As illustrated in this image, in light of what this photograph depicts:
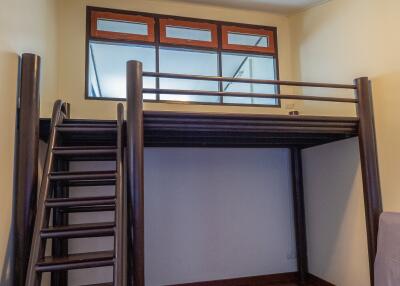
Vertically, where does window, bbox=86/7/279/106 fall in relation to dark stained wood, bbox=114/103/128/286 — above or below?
above

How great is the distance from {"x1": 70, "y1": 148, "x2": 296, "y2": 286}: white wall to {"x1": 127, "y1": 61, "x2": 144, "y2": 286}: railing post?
152 cm

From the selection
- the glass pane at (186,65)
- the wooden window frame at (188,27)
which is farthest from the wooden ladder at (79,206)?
the wooden window frame at (188,27)

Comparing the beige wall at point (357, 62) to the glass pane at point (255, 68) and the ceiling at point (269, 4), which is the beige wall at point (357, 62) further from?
the glass pane at point (255, 68)

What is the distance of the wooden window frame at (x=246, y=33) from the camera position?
4.70 metres

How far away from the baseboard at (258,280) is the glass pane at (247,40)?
3.26 m

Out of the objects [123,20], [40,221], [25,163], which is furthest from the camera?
[123,20]

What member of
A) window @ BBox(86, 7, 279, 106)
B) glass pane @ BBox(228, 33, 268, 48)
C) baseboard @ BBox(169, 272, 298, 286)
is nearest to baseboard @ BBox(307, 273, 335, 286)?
baseboard @ BBox(169, 272, 298, 286)

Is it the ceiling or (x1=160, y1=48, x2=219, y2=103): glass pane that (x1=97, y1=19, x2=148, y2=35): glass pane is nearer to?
Answer: (x1=160, y1=48, x2=219, y2=103): glass pane

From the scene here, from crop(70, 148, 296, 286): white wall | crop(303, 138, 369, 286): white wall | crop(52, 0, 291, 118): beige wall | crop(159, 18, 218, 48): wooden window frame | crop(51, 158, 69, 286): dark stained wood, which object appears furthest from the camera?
crop(159, 18, 218, 48): wooden window frame

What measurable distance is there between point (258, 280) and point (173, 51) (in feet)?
10.9

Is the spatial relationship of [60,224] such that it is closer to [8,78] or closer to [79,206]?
[79,206]

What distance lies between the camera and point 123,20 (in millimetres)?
4312

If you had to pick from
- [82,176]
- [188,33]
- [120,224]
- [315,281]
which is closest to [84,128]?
[82,176]

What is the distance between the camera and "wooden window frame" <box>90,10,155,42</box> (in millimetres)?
4207
